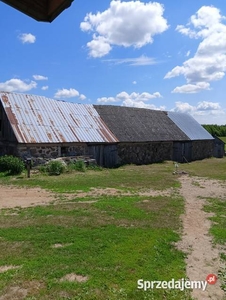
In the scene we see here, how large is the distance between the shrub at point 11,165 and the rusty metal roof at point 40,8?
13774 mm

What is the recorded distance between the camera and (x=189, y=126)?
104 ft

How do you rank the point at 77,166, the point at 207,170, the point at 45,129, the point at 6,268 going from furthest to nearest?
the point at 207,170
the point at 45,129
the point at 77,166
the point at 6,268

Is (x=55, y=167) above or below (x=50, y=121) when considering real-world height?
below

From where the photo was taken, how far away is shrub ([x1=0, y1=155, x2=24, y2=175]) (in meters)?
15.2

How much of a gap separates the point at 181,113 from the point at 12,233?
31.3 metres

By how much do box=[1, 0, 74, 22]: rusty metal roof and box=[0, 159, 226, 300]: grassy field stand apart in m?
3.63

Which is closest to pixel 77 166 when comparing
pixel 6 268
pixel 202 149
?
pixel 6 268

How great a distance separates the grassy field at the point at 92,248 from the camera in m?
Result: 4.23

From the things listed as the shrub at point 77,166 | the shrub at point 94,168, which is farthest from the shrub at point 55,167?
the shrub at point 94,168

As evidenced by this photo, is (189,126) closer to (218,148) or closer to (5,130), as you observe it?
(218,148)

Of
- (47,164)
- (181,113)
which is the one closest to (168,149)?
(181,113)

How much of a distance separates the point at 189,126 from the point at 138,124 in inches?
341

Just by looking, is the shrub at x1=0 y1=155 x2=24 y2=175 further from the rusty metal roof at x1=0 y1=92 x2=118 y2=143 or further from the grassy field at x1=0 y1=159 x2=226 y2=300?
the grassy field at x1=0 y1=159 x2=226 y2=300

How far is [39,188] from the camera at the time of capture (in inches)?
475
